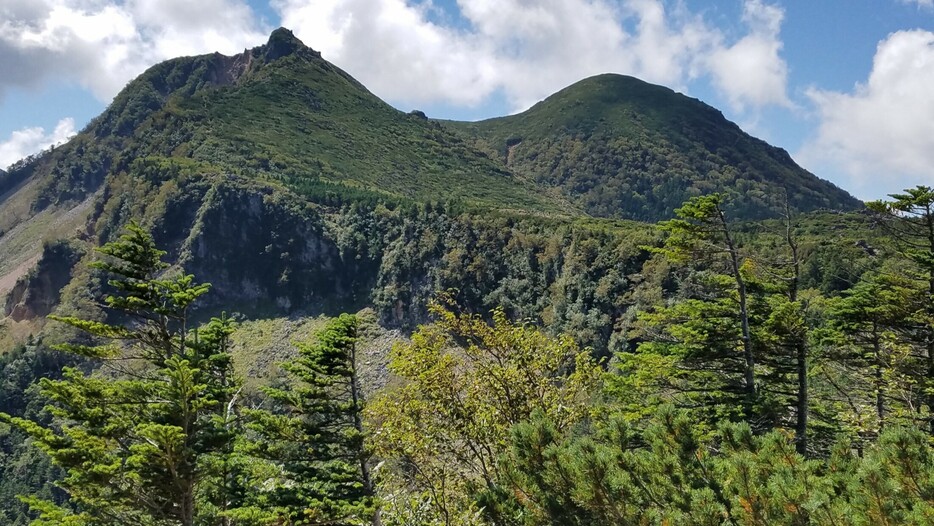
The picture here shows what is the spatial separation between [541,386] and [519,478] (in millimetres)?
3584

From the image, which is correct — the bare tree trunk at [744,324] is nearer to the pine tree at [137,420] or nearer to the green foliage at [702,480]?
the green foliage at [702,480]

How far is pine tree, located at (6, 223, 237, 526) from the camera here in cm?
1062

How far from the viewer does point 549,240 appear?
71062 millimetres

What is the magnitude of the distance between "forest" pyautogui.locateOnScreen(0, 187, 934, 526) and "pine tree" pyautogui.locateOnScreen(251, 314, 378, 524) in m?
0.07

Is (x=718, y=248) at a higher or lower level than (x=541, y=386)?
higher

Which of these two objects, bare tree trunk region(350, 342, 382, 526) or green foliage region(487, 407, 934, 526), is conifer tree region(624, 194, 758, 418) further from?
bare tree trunk region(350, 342, 382, 526)

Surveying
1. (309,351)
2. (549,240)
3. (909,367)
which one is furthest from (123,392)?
(549,240)

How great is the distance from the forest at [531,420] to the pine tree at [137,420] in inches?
2.2

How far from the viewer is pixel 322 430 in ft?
54.6

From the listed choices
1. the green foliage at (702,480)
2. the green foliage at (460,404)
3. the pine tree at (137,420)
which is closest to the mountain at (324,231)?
the green foliage at (460,404)

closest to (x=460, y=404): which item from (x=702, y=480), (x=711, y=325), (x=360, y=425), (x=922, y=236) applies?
(x=360, y=425)

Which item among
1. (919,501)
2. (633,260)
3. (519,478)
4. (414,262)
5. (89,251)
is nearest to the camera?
(919,501)

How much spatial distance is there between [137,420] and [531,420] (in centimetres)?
835

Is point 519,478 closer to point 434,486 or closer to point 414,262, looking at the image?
point 434,486
